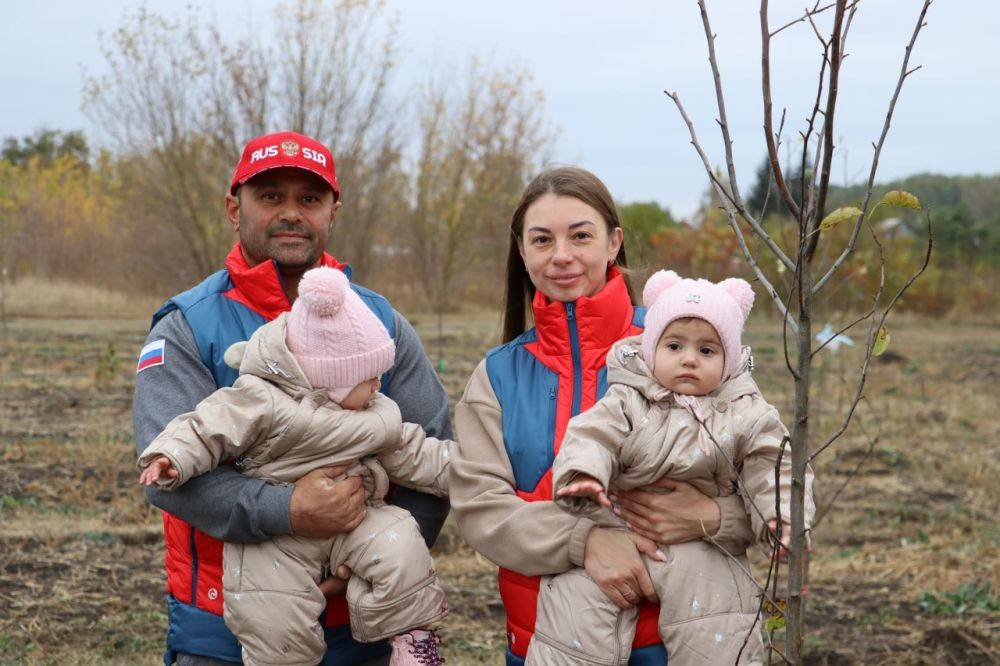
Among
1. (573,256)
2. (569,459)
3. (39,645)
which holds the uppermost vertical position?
(573,256)

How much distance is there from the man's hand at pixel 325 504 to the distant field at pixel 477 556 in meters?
2.33

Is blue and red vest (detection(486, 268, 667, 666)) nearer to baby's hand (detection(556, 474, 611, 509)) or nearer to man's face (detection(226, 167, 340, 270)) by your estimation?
baby's hand (detection(556, 474, 611, 509))

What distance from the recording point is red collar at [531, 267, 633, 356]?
269cm

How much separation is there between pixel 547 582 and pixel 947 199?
235 feet

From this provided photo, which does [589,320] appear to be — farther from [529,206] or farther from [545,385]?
[529,206]

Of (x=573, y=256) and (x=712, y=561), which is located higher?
(x=573, y=256)

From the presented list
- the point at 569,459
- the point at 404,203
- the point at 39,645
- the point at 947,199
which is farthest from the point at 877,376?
the point at 947,199

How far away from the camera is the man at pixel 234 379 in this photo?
8.28 feet

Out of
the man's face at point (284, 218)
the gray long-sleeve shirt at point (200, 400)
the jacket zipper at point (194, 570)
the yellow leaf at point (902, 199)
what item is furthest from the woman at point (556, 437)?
the yellow leaf at point (902, 199)

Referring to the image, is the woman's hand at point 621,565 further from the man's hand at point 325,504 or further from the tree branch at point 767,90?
the tree branch at point 767,90

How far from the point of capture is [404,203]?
85.9 feet

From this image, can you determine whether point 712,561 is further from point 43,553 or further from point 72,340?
point 72,340

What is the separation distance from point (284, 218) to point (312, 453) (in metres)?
0.64

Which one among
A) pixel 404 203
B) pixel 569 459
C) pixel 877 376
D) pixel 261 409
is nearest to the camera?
pixel 569 459
